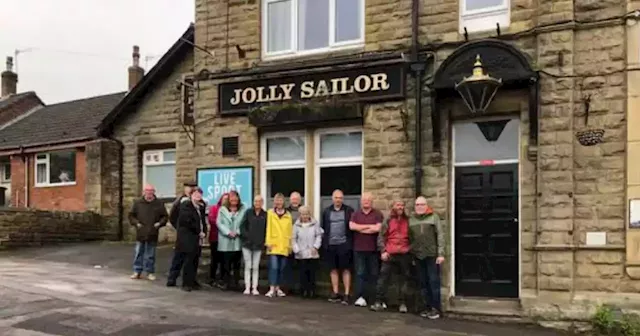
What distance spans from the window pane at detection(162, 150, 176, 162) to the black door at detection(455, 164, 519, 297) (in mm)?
11425

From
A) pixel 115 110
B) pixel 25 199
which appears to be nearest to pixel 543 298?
pixel 115 110

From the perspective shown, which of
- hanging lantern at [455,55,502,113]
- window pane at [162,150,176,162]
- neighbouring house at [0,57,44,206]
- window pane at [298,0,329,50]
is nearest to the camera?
hanging lantern at [455,55,502,113]

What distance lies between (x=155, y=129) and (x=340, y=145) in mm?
10097

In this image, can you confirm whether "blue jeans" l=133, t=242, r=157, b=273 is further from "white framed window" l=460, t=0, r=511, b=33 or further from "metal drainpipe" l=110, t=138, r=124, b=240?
"metal drainpipe" l=110, t=138, r=124, b=240

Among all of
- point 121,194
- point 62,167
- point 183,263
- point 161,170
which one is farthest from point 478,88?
point 62,167

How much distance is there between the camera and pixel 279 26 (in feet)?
42.3

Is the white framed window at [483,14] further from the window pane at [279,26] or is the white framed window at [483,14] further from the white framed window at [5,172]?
the white framed window at [5,172]

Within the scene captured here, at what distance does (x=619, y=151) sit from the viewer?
31.9ft

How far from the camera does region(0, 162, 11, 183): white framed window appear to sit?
88.7ft

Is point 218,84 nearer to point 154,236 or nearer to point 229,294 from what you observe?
point 154,236

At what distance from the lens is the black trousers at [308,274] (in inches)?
465

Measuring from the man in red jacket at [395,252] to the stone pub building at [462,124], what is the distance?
Answer: 58 centimetres

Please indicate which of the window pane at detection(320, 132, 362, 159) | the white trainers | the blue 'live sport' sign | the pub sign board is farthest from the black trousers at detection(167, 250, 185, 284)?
the white trainers

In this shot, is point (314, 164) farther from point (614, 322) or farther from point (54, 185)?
point (54, 185)
